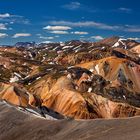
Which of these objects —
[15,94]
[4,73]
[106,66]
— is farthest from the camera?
[106,66]

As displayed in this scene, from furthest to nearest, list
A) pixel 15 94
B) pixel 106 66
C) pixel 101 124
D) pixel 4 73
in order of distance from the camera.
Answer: pixel 106 66, pixel 4 73, pixel 15 94, pixel 101 124

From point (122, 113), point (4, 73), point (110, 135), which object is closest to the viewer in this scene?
point (110, 135)

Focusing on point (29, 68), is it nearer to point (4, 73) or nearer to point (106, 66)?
point (4, 73)

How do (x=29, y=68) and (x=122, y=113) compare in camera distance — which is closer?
(x=122, y=113)

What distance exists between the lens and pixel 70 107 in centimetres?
9306

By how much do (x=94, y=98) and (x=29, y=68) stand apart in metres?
83.3

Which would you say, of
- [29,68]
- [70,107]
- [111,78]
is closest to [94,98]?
[70,107]

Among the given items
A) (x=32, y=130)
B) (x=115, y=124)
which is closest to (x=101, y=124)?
(x=115, y=124)

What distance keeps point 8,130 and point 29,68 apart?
14708 centimetres

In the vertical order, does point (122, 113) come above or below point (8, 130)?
below

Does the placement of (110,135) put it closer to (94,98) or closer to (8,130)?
(8,130)

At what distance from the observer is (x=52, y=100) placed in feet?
327

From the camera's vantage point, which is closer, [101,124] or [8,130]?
[101,124]

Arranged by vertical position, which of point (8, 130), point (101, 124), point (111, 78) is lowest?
point (111, 78)
